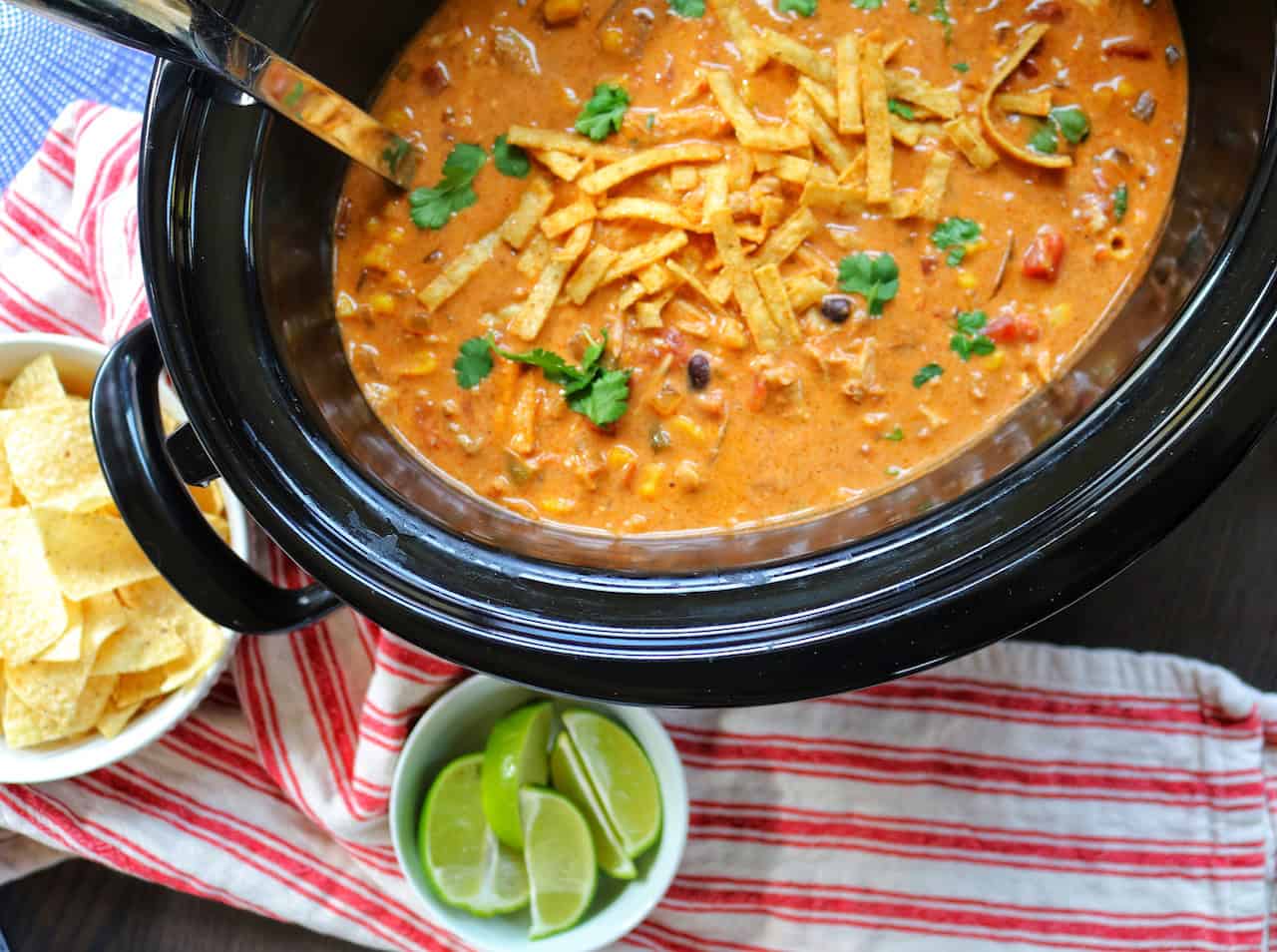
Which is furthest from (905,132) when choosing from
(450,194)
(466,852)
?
(466,852)

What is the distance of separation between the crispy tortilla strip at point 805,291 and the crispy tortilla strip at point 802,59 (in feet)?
1.12

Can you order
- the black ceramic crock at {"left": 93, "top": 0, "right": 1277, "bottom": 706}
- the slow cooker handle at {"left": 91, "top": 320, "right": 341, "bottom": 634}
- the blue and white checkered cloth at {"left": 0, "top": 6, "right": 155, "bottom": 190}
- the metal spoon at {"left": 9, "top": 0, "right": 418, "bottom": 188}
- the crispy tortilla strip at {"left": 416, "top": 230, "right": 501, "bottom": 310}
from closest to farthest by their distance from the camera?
1. the metal spoon at {"left": 9, "top": 0, "right": 418, "bottom": 188}
2. the black ceramic crock at {"left": 93, "top": 0, "right": 1277, "bottom": 706}
3. the slow cooker handle at {"left": 91, "top": 320, "right": 341, "bottom": 634}
4. the crispy tortilla strip at {"left": 416, "top": 230, "right": 501, "bottom": 310}
5. the blue and white checkered cloth at {"left": 0, "top": 6, "right": 155, "bottom": 190}

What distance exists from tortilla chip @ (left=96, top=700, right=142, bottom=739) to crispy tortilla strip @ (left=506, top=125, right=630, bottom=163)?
1.24 m

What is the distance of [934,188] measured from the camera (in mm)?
2092

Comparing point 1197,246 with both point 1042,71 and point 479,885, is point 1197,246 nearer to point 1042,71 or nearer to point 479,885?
point 1042,71

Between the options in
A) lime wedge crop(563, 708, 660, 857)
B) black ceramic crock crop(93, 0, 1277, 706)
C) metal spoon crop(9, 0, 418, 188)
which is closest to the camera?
metal spoon crop(9, 0, 418, 188)

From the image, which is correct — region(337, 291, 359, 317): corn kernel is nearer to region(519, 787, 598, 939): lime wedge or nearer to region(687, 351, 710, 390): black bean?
region(687, 351, 710, 390): black bean

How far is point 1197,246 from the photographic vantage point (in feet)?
6.52

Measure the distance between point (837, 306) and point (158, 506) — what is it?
3.60 feet

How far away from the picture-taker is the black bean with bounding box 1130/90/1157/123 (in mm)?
2145

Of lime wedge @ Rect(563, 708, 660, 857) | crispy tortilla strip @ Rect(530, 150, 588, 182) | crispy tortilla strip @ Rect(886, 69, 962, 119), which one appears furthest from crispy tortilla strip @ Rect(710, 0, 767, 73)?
lime wedge @ Rect(563, 708, 660, 857)

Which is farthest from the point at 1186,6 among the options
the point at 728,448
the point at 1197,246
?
the point at 728,448

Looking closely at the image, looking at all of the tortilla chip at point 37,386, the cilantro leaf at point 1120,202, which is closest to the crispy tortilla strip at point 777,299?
the cilantro leaf at point 1120,202

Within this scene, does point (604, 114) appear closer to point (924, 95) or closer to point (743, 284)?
point (743, 284)
